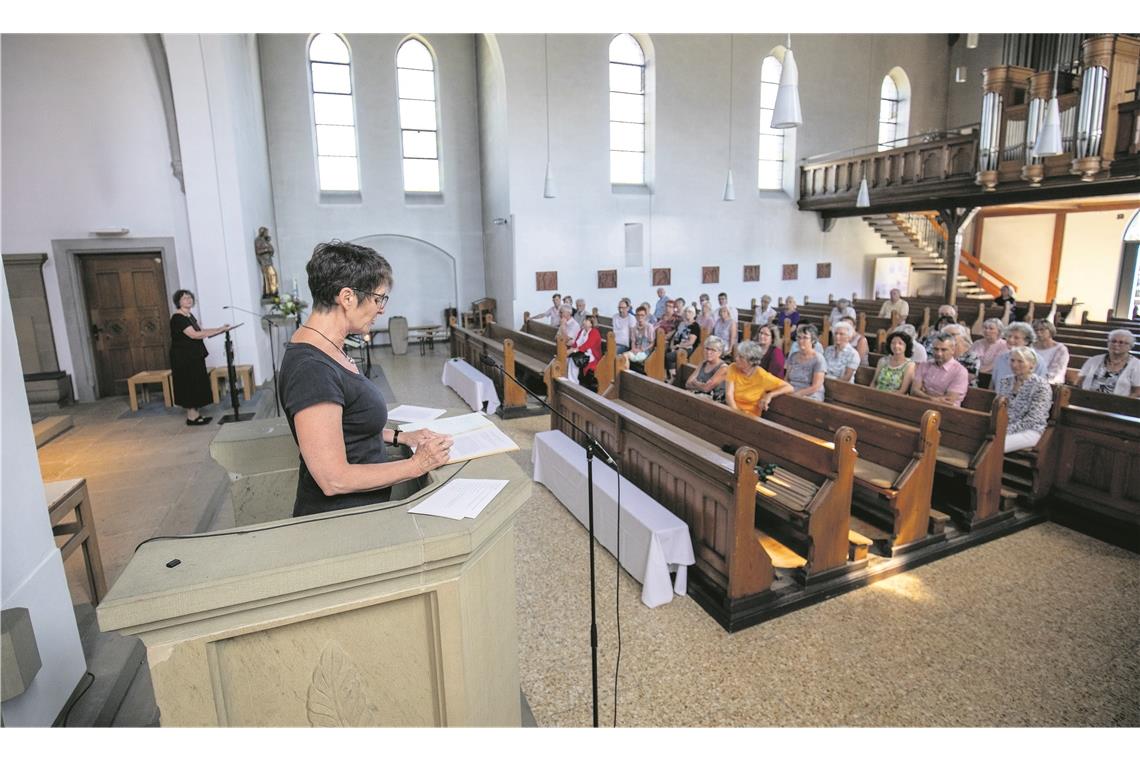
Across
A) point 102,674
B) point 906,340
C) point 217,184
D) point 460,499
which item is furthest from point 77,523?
point 217,184

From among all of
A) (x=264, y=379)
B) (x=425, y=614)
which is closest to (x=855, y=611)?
(x=425, y=614)

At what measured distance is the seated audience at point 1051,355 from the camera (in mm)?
5078

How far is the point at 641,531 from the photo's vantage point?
3.24m

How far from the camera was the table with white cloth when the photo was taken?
711 centimetres

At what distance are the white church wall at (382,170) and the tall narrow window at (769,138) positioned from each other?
6.65 m

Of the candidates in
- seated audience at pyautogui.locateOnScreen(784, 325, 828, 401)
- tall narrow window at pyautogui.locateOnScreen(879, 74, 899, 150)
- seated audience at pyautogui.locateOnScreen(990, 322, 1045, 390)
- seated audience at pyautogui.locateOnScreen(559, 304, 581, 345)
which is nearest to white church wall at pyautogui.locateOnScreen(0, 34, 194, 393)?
seated audience at pyautogui.locateOnScreen(559, 304, 581, 345)

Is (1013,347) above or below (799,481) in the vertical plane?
above

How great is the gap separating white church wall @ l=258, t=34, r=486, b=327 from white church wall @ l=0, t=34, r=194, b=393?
4.81 meters

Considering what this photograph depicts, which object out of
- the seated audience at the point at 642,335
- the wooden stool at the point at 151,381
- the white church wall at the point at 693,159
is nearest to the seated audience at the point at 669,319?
the seated audience at the point at 642,335

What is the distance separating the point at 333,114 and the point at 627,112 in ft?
20.6

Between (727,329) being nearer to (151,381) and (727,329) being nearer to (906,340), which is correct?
(906,340)

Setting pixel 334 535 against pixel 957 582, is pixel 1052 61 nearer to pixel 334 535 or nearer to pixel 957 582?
pixel 957 582

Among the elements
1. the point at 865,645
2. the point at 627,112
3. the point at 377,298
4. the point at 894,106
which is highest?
the point at 894,106

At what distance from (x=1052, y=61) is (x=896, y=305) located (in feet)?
31.2
